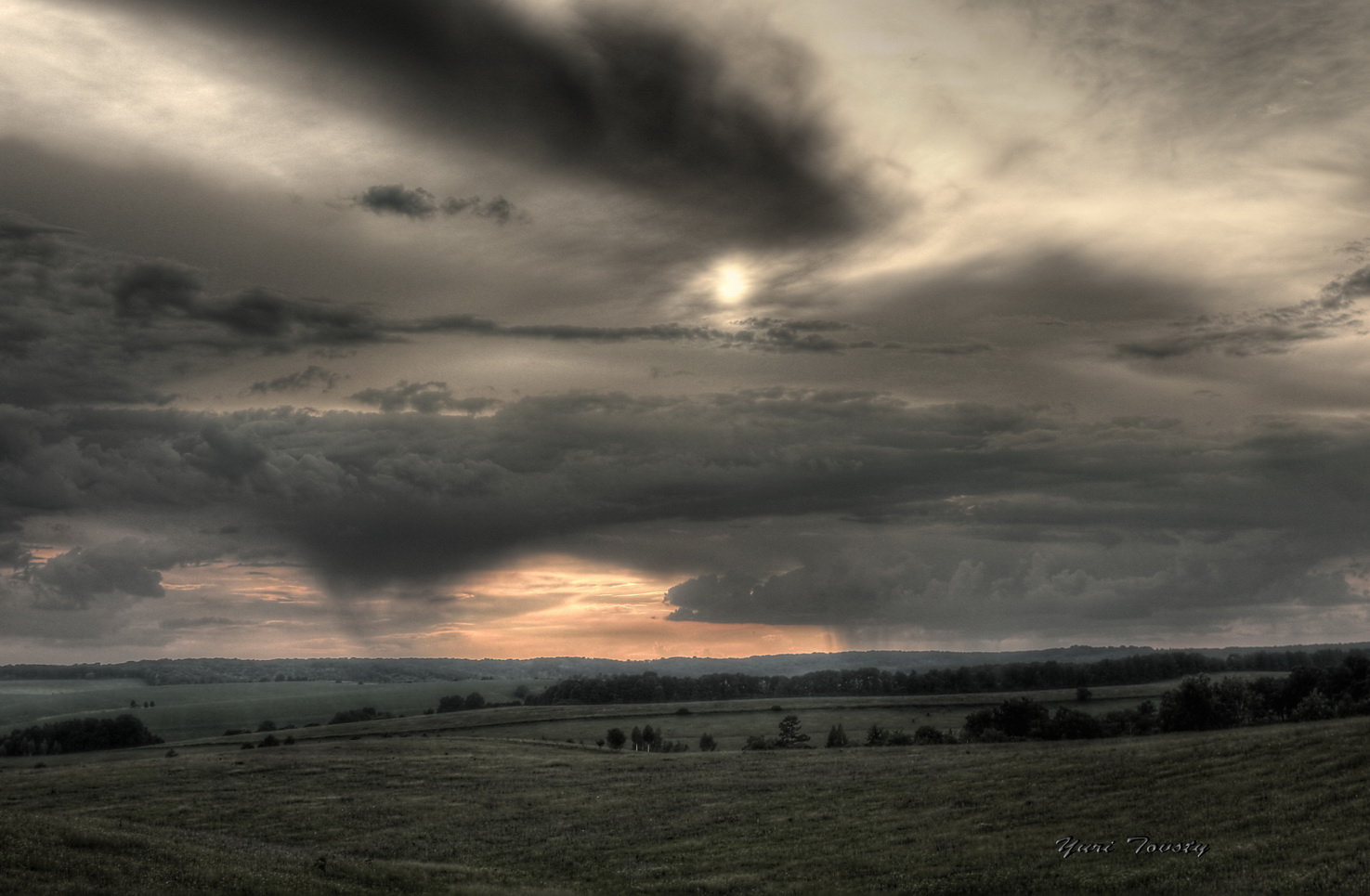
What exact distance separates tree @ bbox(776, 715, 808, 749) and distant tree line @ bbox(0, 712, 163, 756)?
124 meters

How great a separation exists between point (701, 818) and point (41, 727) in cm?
18496

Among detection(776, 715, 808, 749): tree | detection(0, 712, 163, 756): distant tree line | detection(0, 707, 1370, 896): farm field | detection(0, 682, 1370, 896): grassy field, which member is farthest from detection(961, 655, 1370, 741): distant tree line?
detection(0, 712, 163, 756): distant tree line

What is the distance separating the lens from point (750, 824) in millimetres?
58094

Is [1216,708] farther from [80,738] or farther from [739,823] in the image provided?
[80,738]

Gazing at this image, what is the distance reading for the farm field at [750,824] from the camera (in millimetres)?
33812

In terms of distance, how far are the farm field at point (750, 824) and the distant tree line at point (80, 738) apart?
3408 inches

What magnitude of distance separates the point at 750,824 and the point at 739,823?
95 cm

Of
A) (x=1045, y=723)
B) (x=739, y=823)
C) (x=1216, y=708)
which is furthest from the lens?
(x=1045, y=723)

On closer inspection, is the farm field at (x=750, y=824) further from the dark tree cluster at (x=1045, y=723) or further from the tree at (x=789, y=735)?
the tree at (x=789, y=735)

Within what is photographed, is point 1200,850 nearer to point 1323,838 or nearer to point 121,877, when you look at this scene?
point 1323,838

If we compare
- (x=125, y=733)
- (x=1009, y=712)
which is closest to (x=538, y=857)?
(x=1009, y=712)

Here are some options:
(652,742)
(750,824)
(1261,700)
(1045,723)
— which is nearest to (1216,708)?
(1261,700)

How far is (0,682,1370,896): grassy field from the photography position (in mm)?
33844

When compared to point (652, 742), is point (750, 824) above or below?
above
